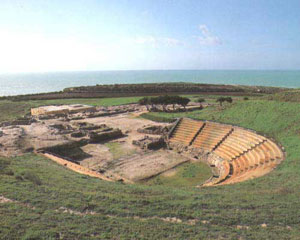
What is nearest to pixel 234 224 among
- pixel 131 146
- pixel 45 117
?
pixel 131 146

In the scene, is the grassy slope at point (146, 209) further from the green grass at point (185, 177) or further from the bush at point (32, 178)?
the green grass at point (185, 177)

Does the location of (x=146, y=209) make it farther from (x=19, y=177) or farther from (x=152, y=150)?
(x=152, y=150)

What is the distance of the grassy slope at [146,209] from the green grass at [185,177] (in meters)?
6.56

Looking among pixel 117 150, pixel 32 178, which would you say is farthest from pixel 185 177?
pixel 32 178

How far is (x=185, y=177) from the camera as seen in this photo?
20.6 meters

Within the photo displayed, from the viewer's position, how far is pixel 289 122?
931 inches

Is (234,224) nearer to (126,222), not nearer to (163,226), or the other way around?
(163,226)

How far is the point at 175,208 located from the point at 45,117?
43220 millimetres

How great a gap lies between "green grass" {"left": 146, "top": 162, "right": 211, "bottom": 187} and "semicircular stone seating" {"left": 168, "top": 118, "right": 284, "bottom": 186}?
1.12 meters

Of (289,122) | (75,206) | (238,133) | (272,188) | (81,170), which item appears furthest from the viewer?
(238,133)

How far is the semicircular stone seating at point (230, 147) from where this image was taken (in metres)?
18.1

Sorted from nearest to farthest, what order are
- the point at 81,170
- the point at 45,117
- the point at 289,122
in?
the point at 81,170, the point at 289,122, the point at 45,117

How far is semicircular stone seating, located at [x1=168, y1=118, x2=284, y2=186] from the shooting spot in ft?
59.3

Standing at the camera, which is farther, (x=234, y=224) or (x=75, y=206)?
(x=75, y=206)
